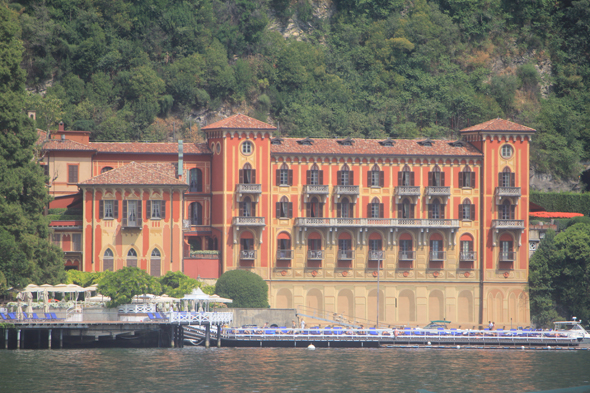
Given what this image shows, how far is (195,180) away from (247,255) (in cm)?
860

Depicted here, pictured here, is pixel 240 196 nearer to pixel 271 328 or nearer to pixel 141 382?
pixel 271 328

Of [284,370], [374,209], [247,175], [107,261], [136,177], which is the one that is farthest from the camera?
[374,209]

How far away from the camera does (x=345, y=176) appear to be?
101000mm

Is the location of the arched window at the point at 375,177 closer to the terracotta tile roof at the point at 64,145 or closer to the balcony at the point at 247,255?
the balcony at the point at 247,255

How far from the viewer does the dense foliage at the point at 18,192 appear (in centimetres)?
7750

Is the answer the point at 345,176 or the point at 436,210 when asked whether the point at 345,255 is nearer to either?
the point at 345,176

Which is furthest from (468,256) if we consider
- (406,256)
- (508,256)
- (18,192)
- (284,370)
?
(18,192)

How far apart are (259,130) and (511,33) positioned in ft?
161

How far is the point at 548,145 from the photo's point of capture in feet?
391

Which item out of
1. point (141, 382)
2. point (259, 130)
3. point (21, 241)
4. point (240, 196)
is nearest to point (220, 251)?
point (240, 196)

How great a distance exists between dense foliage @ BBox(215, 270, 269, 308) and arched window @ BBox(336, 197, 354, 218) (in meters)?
11.2

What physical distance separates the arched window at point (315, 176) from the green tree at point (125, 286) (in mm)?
22002

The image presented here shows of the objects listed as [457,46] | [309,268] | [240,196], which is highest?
[457,46]

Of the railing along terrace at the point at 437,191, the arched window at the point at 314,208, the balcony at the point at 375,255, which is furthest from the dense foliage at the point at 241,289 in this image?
the railing along terrace at the point at 437,191
